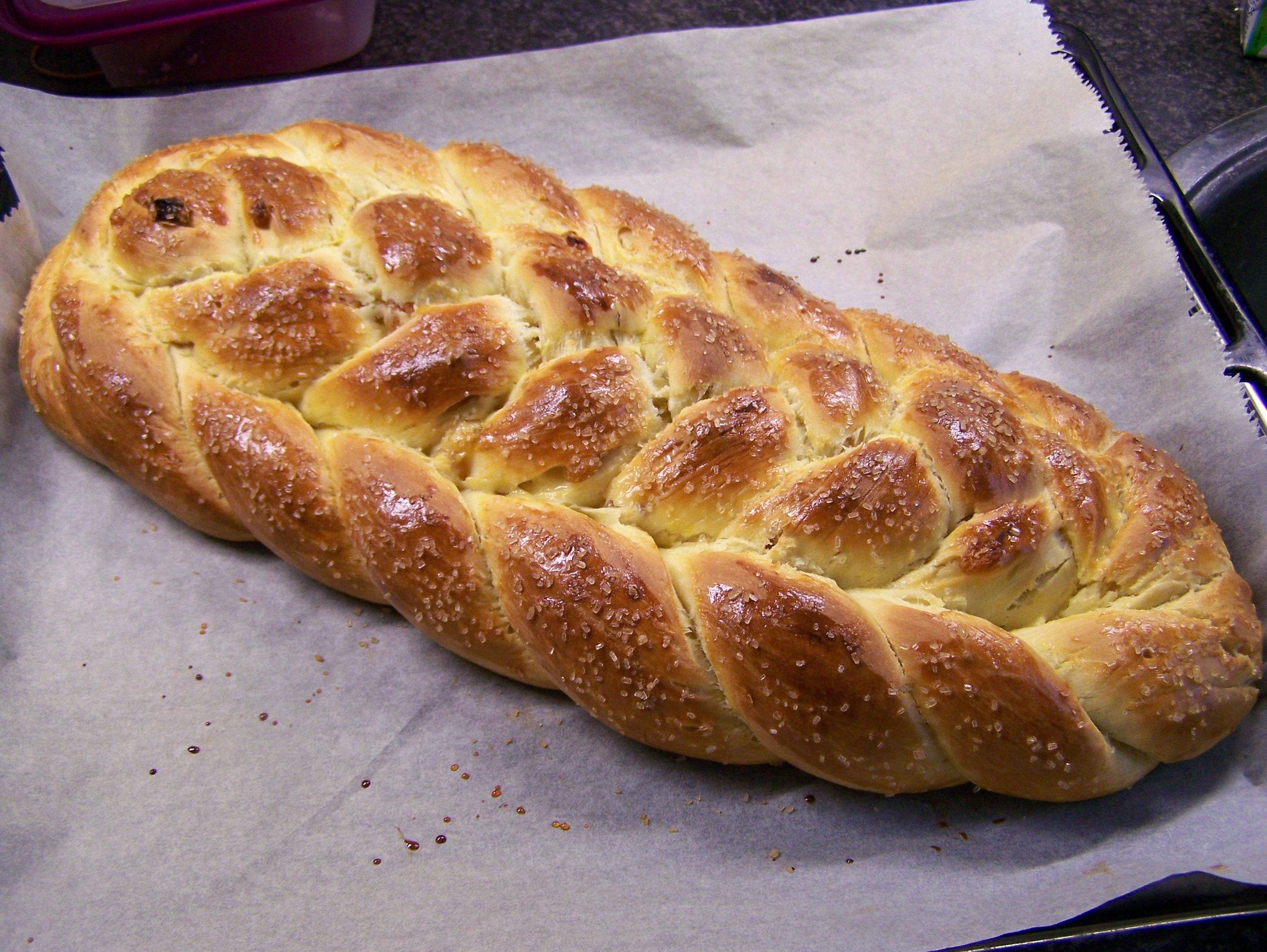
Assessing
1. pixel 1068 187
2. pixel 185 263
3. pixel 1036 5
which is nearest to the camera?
pixel 185 263

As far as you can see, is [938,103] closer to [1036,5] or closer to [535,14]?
[1036,5]

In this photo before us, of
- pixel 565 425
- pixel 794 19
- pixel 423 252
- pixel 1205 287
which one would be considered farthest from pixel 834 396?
pixel 794 19

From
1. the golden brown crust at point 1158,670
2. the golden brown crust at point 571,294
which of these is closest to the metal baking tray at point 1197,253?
the golden brown crust at point 1158,670

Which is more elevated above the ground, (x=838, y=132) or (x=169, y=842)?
(x=838, y=132)

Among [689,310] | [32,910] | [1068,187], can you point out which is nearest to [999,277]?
[1068,187]

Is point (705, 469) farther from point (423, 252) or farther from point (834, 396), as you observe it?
point (423, 252)

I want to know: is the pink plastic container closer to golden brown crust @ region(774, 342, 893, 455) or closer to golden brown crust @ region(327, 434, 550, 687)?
golden brown crust @ region(327, 434, 550, 687)

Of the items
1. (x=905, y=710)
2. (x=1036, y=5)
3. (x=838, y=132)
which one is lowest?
(x=905, y=710)

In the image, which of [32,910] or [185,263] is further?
[185,263]

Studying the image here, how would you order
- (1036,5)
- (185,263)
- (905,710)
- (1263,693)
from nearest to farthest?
(905,710), (1263,693), (185,263), (1036,5)
